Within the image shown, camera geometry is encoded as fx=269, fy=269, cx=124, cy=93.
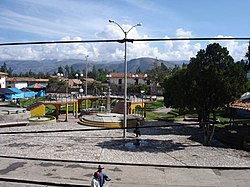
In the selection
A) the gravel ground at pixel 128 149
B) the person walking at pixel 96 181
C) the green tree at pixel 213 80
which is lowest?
the gravel ground at pixel 128 149

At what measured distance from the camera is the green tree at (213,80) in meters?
17.3

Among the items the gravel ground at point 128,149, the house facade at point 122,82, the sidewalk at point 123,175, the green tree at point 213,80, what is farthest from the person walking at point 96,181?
the house facade at point 122,82

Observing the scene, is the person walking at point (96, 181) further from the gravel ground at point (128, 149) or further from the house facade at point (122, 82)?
the house facade at point (122, 82)

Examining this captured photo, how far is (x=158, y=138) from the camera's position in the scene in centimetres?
2262

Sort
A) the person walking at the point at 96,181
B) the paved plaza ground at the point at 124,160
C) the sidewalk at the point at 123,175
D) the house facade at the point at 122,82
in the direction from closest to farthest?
the person walking at the point at 96,181 → the sidewalk at the point at 123,175 → the paved plaza ground at the point at 124,160 → the house facade at the point at 122,82

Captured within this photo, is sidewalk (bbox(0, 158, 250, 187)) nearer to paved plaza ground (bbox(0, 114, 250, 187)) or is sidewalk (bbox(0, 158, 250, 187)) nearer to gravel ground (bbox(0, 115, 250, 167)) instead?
paved plaza ground (bbox(0, 114, 250, 187))

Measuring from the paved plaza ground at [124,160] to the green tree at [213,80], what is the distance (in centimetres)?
347

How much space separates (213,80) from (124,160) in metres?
7.67

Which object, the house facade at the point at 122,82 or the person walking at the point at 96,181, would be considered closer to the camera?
the person walking at the point at 96,181

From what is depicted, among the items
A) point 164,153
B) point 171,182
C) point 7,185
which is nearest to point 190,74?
point 164,153

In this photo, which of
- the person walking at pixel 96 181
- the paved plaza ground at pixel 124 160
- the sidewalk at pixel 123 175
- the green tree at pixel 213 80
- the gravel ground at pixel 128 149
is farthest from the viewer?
the green tree at pixel 213 80

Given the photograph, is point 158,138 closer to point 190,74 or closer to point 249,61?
point 190,74

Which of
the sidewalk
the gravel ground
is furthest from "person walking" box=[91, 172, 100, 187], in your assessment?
the gravel ground

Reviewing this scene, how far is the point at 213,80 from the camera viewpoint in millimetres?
17375
